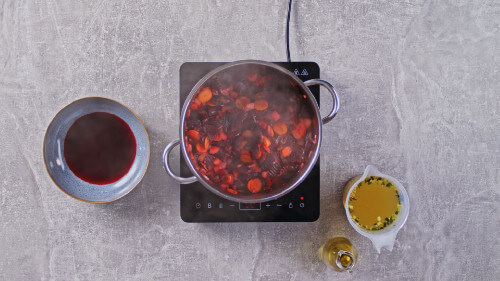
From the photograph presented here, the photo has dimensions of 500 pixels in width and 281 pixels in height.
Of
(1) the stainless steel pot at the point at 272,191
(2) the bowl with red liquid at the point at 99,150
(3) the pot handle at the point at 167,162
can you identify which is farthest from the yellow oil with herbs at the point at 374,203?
(2) the bowl with red liquid at the point at 99,150

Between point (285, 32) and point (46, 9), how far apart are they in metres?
0.57

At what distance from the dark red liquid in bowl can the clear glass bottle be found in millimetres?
484

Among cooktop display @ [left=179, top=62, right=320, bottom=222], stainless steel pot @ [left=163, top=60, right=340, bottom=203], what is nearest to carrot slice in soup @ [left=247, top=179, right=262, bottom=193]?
stainless steel pot @ [left=163, top=60, right=340, bottom=203]

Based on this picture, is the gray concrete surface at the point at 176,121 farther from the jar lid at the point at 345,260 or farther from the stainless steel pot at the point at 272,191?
the stainless steel pot at the point at 272,191

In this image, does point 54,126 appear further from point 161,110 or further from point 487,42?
point 487,42

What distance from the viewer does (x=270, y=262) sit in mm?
897

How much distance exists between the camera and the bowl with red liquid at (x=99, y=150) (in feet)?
2.70

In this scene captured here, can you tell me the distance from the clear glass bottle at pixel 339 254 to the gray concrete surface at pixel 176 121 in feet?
0.08

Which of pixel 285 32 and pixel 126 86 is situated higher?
pixel 285 32

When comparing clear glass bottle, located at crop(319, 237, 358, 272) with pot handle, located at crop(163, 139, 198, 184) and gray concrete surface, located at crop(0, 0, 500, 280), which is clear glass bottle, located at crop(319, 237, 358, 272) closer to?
gray concrete surface, located at crop(0, 0, 500, 280)

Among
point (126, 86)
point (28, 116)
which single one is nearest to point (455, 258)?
A: point (126, 86)

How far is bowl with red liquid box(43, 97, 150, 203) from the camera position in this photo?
2.70 ft

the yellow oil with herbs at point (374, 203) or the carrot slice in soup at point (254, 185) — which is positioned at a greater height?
the carrot slice in soup at point (254, 185)

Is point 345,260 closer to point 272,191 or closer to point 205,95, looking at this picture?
point 272,191
